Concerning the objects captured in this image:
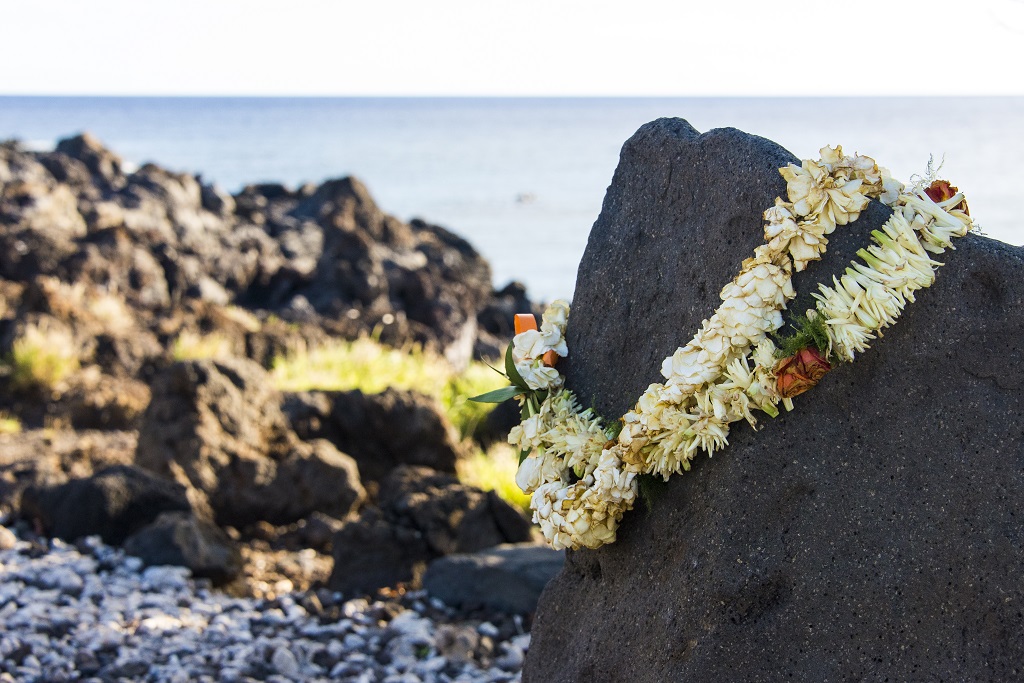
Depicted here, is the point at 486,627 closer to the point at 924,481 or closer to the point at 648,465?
the point at 648,465

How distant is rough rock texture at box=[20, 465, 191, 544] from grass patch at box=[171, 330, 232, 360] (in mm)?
3930

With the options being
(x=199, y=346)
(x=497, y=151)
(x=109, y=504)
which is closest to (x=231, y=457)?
(x=109, y=504)

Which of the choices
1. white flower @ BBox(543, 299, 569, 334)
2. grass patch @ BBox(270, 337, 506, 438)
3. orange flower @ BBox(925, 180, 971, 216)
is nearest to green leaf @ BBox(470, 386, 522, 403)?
white flower @ BBox(543, 299, 569, 334)

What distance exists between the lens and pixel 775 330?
8.07 ft

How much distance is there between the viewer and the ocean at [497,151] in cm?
2948

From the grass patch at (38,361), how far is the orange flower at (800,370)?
8.05 m

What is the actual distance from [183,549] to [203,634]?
766mm

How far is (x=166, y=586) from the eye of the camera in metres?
5.16

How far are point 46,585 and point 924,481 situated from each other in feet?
13.8

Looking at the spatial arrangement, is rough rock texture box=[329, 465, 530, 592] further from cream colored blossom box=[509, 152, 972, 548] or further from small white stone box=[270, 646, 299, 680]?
cream colored blossom box=[509, 152, 972, 548]

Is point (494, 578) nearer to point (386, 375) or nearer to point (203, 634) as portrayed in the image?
point (203, 634)

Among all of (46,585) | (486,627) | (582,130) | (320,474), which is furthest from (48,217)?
(582,130)

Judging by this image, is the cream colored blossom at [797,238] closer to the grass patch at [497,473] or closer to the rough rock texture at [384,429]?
the grass patch at [497,473]

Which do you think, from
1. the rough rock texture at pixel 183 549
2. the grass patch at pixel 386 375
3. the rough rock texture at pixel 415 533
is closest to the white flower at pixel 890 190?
the rough rock texture at pixel 415 533
